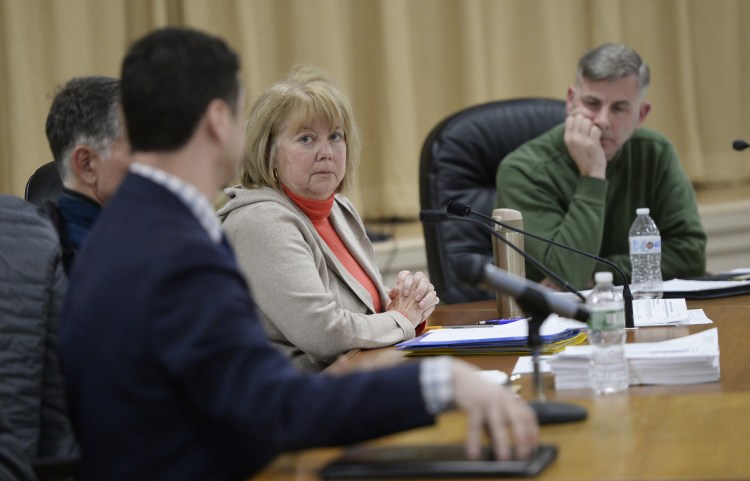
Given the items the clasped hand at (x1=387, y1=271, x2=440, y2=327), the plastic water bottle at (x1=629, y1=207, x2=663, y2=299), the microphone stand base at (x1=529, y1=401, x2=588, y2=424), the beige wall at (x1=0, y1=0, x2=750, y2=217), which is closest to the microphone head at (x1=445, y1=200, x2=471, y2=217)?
the clasped hand at (x1=387, y1=271, x2=440, y2=327)

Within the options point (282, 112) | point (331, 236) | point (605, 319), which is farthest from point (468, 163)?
point (605, 319)

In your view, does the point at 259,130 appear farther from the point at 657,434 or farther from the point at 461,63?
the point at 461,63

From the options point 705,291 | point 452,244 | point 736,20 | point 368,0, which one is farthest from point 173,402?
point 736,20

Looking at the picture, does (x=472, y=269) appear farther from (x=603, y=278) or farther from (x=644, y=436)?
(x=603, y=278)

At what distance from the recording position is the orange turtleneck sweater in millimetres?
2555

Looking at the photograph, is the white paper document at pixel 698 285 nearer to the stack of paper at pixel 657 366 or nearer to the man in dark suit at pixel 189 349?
the stack of paper at pixel 657 366

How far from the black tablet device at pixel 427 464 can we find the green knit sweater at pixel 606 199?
179 centimetres

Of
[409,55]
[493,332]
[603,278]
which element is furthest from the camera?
[409,55]

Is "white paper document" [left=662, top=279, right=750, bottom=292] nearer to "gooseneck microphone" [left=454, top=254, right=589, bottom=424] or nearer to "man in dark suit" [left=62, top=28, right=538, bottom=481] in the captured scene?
"gooseneck microphone" [left=454, top=254, right=589, bottom=424]

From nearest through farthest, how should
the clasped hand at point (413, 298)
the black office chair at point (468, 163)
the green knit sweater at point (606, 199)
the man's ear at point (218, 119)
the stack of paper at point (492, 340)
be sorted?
the man's ear at point (218, 119)
the stack of paper at point (492, 340)
the clasped hand at point (413, 298)
the green knit sweater at point (606, 199)
the black office chair at point (468, 163)

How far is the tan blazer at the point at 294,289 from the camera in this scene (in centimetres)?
227

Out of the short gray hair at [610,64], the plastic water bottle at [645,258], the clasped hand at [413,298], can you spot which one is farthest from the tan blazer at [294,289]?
the short gray hair at [610,64]

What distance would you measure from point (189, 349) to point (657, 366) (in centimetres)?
87

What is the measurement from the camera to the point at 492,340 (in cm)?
209
